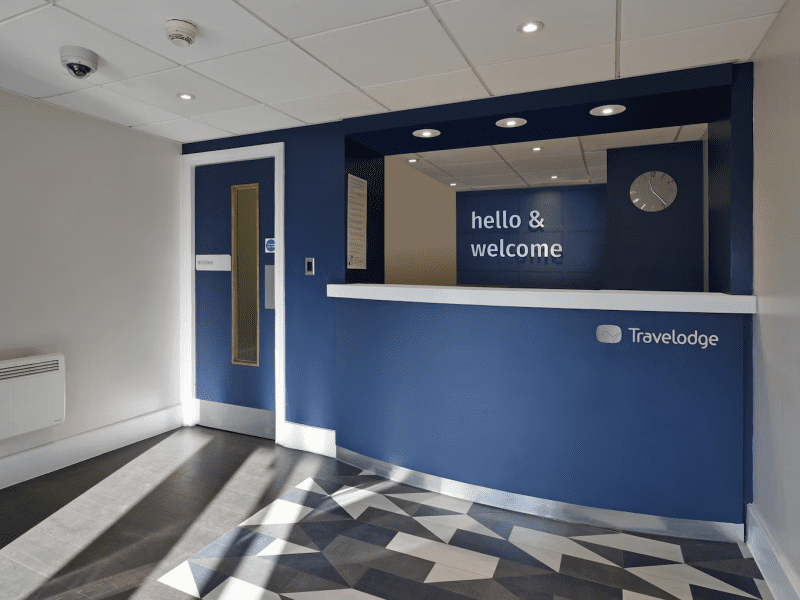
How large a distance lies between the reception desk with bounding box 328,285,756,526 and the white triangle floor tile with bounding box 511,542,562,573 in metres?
0.42

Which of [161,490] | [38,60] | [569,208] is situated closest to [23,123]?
[38,60]

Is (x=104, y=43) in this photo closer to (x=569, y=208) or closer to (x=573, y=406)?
(x=573, y=406)

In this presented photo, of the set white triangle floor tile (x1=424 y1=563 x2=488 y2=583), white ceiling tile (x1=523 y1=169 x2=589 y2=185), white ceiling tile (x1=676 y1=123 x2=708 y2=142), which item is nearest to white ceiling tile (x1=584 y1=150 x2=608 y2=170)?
white ceiling tile (x1=523 y1=169 x2=589 y2=185)

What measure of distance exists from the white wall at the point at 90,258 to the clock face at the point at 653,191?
4571 mm

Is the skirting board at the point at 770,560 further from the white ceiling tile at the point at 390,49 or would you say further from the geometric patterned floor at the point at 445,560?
the white ceiling tile at the point at 390,49

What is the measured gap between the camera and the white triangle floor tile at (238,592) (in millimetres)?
2221

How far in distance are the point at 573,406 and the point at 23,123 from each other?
4.11 metres

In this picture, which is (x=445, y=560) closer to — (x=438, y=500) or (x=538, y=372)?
(x=438, y=500)

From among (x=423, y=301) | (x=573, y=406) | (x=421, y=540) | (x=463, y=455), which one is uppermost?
(x=423, y=301)

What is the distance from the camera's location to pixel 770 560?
2303 millimetres

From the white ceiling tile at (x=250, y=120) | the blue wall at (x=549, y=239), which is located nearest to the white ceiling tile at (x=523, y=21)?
the white ceiling tile at (x=250, y=120)

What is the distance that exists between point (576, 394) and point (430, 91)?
2.12 m

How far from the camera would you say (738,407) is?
2.67 meters

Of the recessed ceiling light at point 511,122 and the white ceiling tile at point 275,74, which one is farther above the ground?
the white ceiling tile at point 275,74
